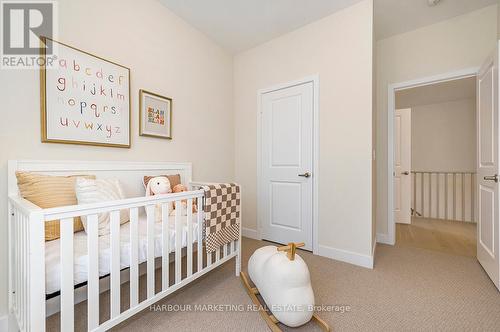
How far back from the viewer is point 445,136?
3986mm

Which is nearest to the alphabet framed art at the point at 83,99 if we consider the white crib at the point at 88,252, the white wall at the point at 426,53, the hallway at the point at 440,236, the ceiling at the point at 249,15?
the white crib at the point at 88,252

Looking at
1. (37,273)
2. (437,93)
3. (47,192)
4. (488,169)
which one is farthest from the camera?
(437,93)

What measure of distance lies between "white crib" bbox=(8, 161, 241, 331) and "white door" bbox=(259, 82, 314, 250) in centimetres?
95

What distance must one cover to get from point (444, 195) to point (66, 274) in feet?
16.8

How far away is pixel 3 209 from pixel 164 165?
3.35 ft

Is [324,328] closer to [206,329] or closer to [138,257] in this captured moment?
[206,329]

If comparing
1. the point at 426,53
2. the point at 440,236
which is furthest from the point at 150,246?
the point at 440,236

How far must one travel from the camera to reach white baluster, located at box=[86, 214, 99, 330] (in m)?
0.98

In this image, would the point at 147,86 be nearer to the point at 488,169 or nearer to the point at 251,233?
the point at 251,233

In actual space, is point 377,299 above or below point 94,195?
below

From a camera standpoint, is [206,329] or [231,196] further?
[231,196]

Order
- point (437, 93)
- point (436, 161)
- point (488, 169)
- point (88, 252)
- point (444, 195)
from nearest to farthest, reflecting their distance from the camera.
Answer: point (88, 252) → point (488, 169) → point (437, 93) → point (444, 195) → point (436, 161)

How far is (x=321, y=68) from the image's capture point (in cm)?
228

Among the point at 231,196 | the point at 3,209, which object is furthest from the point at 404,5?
the point at 3,209
